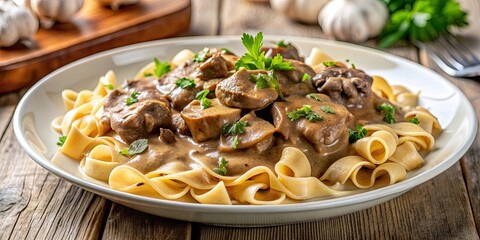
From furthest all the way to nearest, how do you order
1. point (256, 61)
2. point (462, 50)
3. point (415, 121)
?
point (462, 50)
point (415, 121)
point (256, 61)

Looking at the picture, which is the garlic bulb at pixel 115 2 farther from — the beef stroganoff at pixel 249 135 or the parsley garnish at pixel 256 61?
the parsley garnish at pixel 256 61

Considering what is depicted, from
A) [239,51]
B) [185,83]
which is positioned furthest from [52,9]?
[185,83]

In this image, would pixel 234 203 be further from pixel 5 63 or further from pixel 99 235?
pixel 5 63

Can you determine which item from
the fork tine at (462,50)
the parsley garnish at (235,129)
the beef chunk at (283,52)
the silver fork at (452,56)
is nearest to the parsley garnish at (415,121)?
the beef chunk at (283,52)

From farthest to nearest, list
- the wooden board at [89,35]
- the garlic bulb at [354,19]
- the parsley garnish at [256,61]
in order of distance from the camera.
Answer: the garlic bulb at [354,19] < the wooden board at [89,35] < the parsley garnish at [256,61]

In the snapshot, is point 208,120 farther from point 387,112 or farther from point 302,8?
point 302,8

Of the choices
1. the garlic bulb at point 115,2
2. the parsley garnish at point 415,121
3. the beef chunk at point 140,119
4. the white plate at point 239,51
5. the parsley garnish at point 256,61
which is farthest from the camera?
the garlic bulb at point 115,2

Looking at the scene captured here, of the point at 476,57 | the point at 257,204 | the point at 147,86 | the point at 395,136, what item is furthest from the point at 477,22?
the point at 257,204
